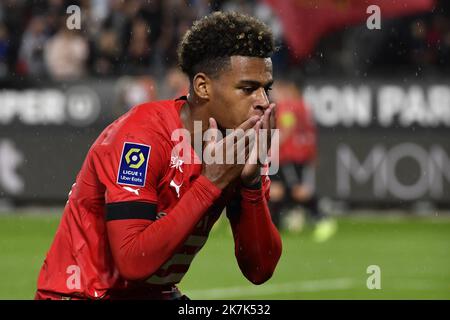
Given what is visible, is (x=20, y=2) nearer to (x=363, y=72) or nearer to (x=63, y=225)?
(x=363, y=72)

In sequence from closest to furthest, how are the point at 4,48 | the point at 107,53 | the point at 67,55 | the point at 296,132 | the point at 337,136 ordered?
the point at 296,132 < the point at 337,136 < the point at 67,55 < the point at 107,53 < the point at 4,48

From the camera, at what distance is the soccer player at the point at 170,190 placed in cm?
465

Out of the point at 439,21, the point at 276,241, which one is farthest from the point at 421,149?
the point at 276,241

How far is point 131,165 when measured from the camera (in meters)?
4.73

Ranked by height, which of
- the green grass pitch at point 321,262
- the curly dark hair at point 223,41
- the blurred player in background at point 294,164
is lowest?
the green grass pitch at point 321,262

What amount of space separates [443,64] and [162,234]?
14.9 m

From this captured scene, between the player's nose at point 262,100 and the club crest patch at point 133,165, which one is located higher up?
the player's nose at point 262,100

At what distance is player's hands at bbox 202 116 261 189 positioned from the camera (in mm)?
4688

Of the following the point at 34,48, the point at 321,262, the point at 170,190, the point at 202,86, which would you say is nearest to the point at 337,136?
the point at 321,262

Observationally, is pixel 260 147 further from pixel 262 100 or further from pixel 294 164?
pixel 294 164

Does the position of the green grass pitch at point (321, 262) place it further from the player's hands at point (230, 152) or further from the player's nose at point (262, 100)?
the player's hands at point (230, 152)

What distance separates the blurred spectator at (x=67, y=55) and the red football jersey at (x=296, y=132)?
4032 mm

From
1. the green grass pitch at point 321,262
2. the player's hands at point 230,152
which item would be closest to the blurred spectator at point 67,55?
the green grass pitch at point 321,262

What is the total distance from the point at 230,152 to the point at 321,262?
871 centimetres
